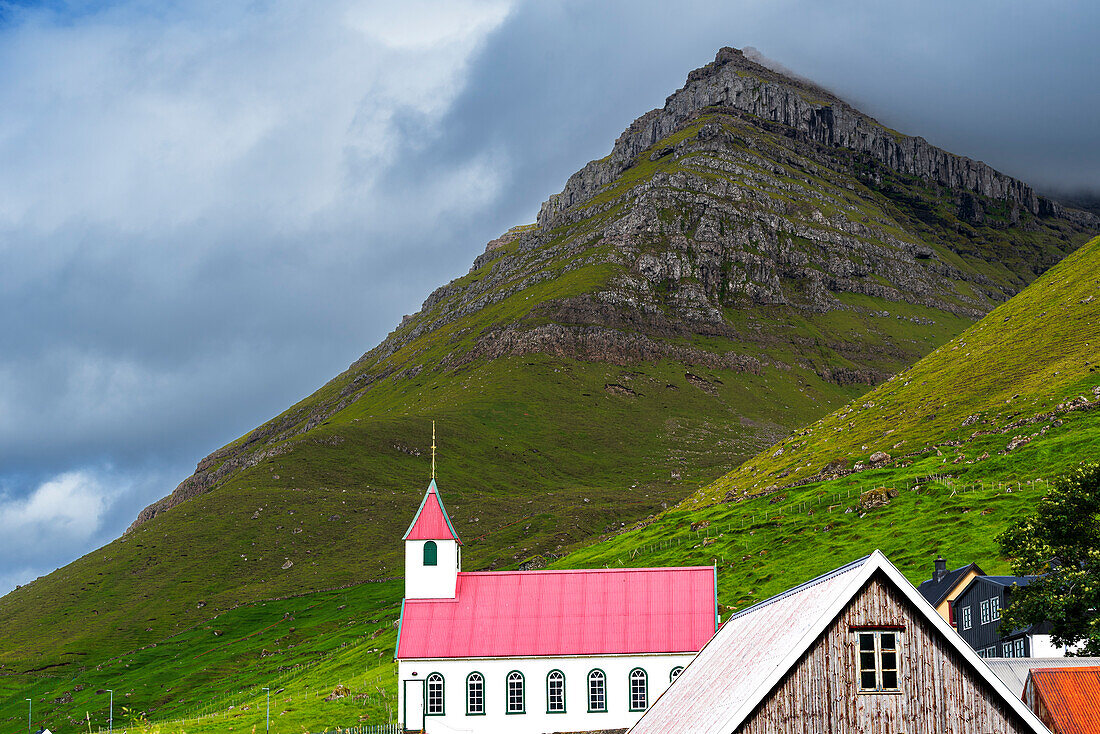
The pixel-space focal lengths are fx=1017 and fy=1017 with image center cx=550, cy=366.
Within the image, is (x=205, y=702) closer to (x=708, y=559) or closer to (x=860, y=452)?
(x=708, y=559)

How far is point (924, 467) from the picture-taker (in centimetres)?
12119

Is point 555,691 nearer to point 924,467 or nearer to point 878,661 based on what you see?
point 878,661

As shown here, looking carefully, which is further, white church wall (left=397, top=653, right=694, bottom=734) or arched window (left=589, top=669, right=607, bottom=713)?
arched window (left=589, top=669, right=607, bottom=713)

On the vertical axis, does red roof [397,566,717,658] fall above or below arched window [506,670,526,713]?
above

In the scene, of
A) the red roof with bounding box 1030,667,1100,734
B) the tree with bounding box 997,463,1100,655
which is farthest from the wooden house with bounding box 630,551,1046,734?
the tree with bounding box 997,463,1100,655

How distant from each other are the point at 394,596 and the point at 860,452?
84.4 metres

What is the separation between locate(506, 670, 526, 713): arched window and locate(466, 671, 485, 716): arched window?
165 cm

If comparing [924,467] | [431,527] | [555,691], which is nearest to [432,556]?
[431,527]

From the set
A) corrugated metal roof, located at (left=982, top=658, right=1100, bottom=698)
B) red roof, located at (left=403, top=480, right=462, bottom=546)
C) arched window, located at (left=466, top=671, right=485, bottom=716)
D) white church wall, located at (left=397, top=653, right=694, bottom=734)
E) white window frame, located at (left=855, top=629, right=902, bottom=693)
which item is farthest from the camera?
red roof, located at (left=403, top=480, right=462, bottom=546)

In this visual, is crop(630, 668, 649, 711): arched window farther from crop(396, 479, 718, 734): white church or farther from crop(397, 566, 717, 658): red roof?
crop(397, 566, 717, 658): red roof

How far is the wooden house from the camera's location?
23.5 m

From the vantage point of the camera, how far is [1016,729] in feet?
78.1

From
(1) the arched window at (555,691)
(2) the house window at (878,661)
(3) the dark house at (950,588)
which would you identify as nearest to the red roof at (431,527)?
(1) the arched window at (555,691)

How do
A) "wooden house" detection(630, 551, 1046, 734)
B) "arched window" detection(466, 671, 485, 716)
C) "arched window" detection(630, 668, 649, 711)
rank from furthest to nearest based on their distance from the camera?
"arched window" detection(466, 671, 485, 716) → "arched window" detection(630, 668, 649, 711) → "wooden house" detection(630, 551, 1046, 734)
